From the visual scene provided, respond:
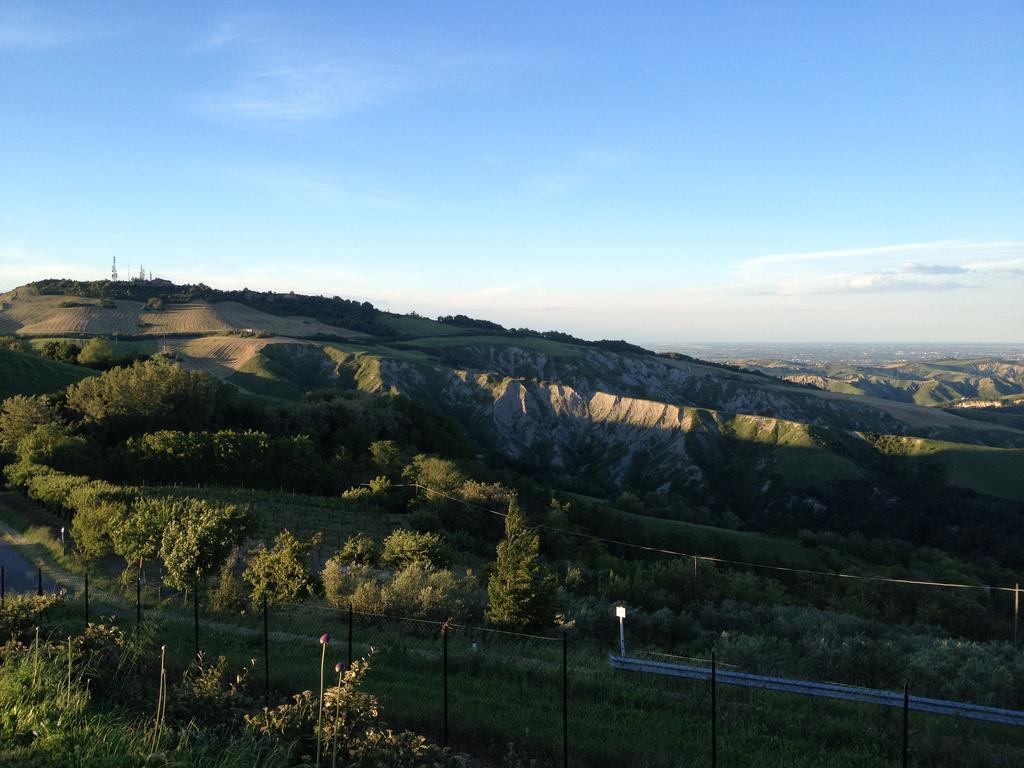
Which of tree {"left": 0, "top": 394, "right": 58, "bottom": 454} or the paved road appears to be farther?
tree {"left": 0, "top": 394, "right": 58, "bottom": 454}

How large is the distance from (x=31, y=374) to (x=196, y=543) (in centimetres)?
5751

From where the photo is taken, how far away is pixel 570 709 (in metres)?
11.5

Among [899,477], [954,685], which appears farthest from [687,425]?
[954,685]

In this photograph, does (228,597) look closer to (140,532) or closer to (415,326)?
(140,532)

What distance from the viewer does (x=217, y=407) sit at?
64.0 metres

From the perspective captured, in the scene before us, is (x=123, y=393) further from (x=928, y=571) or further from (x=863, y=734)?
(x=928, y=571)

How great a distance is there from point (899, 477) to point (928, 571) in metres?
35.5

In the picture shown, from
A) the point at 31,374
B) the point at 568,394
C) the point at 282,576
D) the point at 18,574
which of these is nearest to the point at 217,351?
the point at 31,374

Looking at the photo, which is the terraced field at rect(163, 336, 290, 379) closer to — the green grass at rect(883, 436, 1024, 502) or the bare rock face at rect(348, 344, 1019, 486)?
the bare rock face at rect(348, 344, 1019, 486)

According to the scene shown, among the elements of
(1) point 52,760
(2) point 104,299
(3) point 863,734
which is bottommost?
(3) point 863,734

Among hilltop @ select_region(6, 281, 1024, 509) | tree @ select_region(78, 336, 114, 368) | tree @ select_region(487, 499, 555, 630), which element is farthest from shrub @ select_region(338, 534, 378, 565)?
tree @ select_region(78, 336, 114, 368)

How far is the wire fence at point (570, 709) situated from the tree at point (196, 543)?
430 cm

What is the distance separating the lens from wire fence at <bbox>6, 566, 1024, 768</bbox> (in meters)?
9.84

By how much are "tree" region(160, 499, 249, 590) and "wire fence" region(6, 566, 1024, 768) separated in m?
4.30
